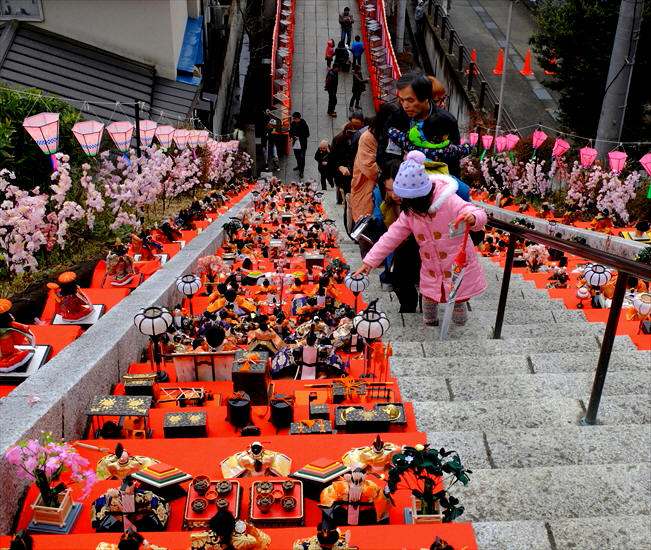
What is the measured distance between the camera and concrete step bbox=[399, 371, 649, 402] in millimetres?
3902

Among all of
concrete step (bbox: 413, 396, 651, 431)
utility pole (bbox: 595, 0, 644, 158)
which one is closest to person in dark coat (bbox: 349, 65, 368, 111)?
utility pole (bbox: 595, 0, 644, 158)

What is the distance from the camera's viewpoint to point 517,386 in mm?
3943

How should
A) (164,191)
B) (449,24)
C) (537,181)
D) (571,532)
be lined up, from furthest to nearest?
(449,24) → (537,181) → (164,191) → (571,532)

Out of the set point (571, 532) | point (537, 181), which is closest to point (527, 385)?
point (571, 532)

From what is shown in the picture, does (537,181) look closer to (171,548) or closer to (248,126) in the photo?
(248,126)

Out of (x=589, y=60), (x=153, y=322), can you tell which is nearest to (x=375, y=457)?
(x=153, y=322)

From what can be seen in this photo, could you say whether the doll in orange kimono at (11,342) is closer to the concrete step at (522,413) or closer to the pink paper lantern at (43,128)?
the concrete step at (522,413)

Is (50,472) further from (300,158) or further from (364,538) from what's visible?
(300,158)

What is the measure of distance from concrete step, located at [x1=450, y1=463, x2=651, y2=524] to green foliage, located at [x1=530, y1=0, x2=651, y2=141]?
1284cm

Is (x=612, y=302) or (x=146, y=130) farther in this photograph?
(x=146, y=130)

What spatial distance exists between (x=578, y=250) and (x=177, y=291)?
3693 millimetres

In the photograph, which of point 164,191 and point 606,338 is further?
point 164,191

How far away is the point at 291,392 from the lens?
431cm

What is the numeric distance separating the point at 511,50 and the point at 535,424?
2458cm
